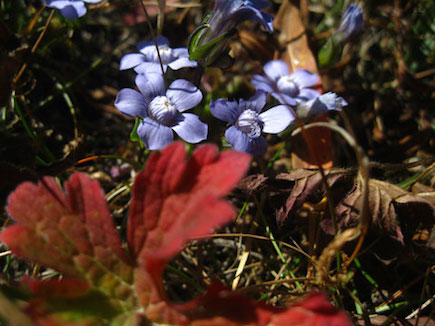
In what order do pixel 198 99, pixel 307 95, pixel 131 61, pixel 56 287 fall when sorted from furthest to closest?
pixel 307 95, pixel 131 61, pixel 198 99, pixel 56 287

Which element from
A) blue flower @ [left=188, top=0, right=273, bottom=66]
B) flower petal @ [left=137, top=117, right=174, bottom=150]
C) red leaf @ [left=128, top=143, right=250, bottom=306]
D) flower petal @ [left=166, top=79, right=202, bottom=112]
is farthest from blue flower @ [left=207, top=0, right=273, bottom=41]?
red leaf @ [left=128, top=143, right=250, bottom=306]

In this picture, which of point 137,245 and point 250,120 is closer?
point 137,245

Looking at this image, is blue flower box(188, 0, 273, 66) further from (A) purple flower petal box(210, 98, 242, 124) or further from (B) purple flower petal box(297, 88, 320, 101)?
(B) purple flower petal box(297, 88, 320, 101)

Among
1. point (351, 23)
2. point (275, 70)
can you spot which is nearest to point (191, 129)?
point (275, 70)

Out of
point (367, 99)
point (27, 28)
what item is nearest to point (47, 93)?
point (27, 28)

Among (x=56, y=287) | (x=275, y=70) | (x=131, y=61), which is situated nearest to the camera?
(x=56, y=287)

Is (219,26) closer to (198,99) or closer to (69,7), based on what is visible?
(198,99)

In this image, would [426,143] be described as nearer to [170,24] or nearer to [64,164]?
[170,24]

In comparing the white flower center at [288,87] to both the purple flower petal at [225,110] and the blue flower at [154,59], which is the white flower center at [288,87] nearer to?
the purple flower petal at [225,110]
